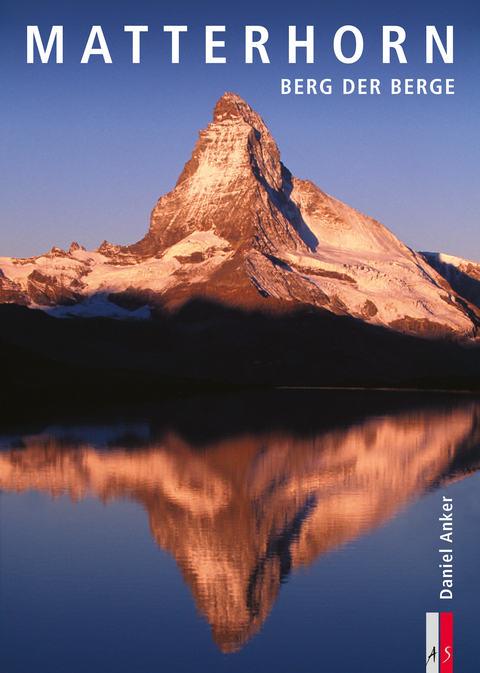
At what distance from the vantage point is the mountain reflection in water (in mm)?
Result: 26062

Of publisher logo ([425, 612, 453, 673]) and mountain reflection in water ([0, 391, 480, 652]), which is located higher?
mountain reflection in water ([0, 391, 480, 652])

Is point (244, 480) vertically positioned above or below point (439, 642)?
above

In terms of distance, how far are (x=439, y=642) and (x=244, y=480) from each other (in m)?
24.2

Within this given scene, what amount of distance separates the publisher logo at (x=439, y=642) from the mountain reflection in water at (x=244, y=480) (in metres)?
4.25

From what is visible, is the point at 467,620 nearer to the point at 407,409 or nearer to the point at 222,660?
the point at 222,660

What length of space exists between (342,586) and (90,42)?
30.6m

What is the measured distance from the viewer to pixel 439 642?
19422mm

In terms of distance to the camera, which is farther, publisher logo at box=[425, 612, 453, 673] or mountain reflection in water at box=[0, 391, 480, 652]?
mountain reflection in water at box=[0, 391, 480, 652]

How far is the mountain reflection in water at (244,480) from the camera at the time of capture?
26.1m

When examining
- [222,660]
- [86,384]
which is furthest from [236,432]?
[86,384]

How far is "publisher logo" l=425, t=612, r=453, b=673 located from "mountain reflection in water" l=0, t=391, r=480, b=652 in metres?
4.25

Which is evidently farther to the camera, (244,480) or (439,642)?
(244,480)

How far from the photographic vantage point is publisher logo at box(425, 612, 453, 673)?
18.5 meters

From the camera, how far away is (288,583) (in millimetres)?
24500
